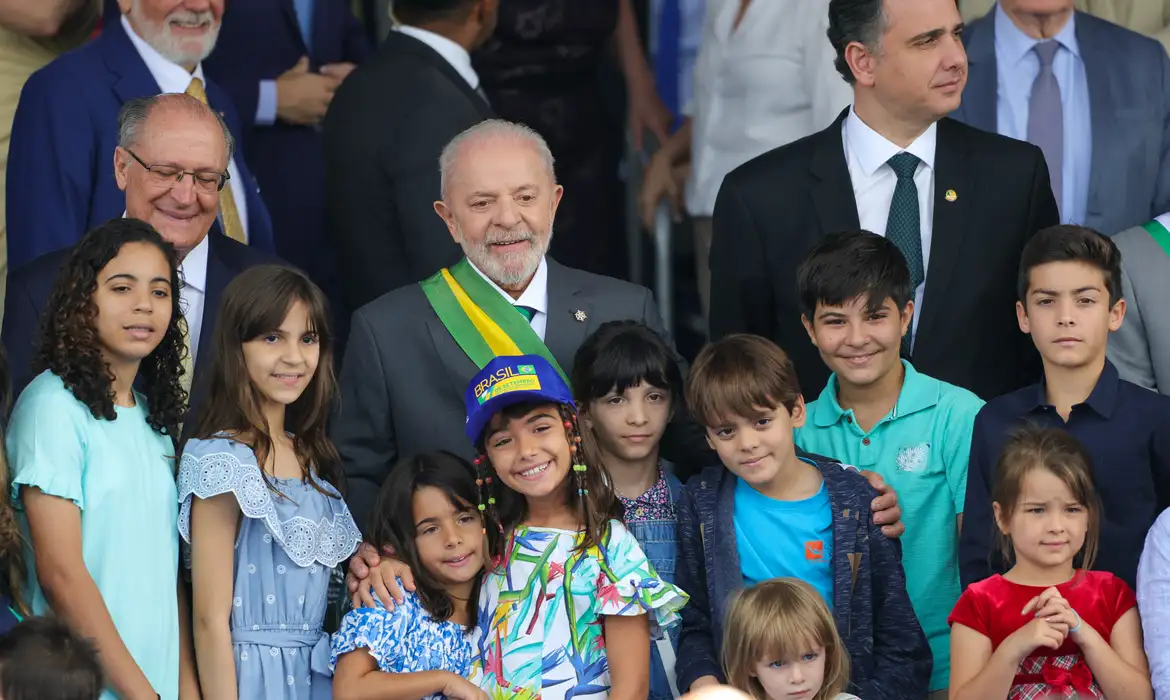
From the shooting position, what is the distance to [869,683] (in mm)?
4422

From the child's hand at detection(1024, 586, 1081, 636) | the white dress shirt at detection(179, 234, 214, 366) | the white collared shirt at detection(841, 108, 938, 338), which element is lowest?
the child's hand at detection(1024, 586, 1081, 636)

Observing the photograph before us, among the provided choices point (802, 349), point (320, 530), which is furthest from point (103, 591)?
point (802, 349)

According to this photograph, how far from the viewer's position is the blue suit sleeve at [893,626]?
4457 mm

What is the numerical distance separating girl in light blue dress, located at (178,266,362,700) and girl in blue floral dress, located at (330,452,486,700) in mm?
107

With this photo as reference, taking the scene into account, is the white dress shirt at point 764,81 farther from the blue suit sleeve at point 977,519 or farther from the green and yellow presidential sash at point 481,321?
the blue suit sleeve at point 977,519

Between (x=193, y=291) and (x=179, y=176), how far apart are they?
0.29 meters

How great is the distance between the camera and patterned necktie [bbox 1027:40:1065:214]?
234 inches

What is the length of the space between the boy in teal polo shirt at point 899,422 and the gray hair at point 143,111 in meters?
1.62

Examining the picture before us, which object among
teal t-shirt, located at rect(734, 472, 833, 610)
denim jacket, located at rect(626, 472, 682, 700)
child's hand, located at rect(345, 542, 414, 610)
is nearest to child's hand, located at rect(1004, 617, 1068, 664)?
teal t-shirt, located at rect(734, 472, 833, 610)

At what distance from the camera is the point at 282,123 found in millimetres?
6508

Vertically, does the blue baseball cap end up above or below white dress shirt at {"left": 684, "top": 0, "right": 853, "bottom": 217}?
below

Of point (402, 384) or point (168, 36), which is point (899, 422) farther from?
point (168, 36)

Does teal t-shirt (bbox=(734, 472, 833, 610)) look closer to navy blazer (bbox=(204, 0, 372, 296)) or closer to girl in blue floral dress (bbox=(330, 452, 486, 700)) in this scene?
girl in blue floral dress (bbox=(330, 452, 486, 700))

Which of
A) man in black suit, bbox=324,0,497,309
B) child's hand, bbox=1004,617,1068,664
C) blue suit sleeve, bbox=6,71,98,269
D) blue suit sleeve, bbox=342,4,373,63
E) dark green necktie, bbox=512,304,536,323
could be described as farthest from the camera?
blue suit sleeve, bbox=342,4,373,63
